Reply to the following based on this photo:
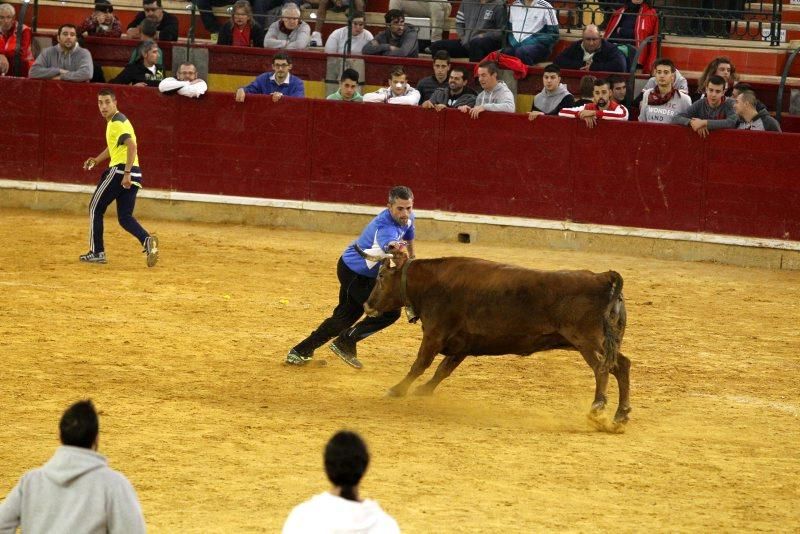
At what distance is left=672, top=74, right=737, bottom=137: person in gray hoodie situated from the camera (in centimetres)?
1502

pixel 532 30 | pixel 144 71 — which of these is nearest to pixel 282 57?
pixel 144 71

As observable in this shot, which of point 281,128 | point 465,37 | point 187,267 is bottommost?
point 187,267

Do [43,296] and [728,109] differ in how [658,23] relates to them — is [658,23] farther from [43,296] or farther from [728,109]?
[43,296]

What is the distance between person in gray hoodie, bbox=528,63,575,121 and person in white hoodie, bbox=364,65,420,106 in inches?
56.7

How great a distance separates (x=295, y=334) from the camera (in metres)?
11.1

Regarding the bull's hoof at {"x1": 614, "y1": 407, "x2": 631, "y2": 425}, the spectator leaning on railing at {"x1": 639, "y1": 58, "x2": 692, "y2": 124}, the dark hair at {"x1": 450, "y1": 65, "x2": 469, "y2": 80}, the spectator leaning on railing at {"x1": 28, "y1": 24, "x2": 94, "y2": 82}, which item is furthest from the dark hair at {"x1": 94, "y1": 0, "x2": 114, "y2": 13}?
the bull's hoof at {"x1": 614, "y1": 407, "x2": 631, "y2": 425}

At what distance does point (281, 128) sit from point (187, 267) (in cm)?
352

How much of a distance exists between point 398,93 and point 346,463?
1271 centimetres

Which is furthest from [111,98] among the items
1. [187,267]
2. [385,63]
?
[385,63]

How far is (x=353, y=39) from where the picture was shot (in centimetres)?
1759

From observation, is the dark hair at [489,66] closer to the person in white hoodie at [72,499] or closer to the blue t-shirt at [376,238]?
the blue t-shirt at [376,238]

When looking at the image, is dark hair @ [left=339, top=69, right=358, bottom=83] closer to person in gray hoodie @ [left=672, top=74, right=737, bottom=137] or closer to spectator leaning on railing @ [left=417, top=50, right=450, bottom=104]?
spectator leaning on railing @ [left=417, top=50, right=450, bottom=104]

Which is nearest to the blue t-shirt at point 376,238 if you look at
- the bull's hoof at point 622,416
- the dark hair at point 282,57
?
the bull's hoof at point 622,416

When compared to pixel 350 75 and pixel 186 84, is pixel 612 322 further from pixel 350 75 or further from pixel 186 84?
pixel 186 84
